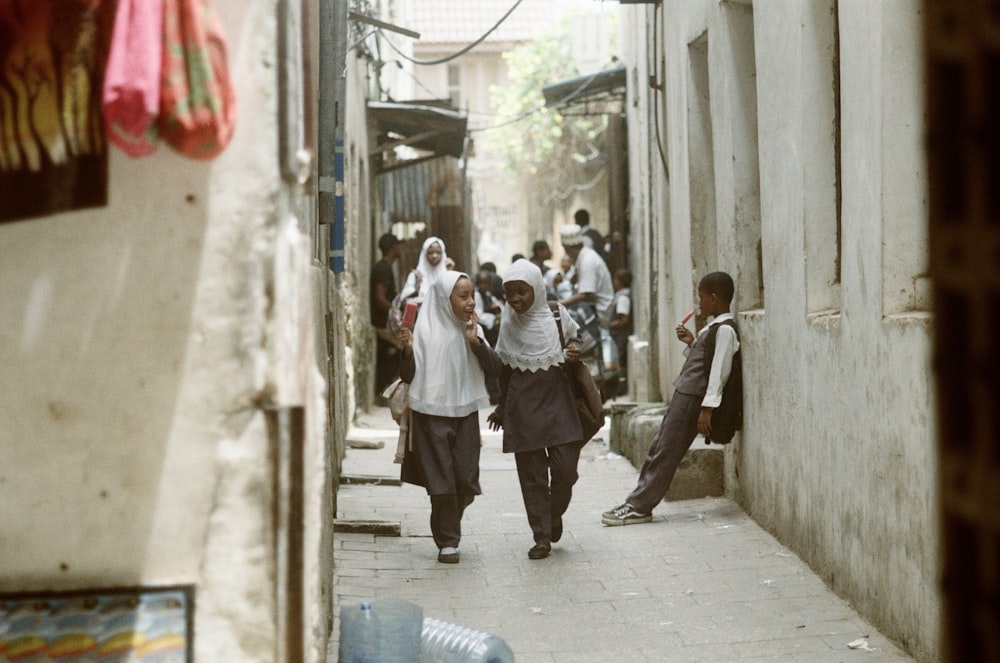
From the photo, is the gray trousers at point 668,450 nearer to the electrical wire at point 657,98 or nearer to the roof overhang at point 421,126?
the electrical wire at point 657,98

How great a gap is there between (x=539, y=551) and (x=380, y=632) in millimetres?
3210

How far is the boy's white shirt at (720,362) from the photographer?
321 inches

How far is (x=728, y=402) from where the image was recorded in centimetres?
825

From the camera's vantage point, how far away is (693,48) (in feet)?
34.4

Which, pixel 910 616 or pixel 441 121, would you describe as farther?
pixel 441 121

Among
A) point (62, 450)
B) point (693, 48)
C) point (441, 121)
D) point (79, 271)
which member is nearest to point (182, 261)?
point (79, 271)

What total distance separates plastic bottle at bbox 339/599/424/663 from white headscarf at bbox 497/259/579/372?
11.4 feet

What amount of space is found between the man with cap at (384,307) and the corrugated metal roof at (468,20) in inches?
1136

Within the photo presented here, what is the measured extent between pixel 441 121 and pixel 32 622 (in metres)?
14.9

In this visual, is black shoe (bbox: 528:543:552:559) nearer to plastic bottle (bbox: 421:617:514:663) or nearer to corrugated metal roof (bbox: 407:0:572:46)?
plastic bottle (bbox: 421:617:514:663)

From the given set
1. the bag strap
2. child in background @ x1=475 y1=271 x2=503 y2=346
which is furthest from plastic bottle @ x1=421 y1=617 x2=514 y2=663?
child in background @ x1=475 y1=271 x2=503 y2=346

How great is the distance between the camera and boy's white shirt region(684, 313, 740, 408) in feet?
26.8

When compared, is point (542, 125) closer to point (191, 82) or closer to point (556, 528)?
point (556, 528)

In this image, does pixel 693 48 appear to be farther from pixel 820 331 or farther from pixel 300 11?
pixel 300 11
